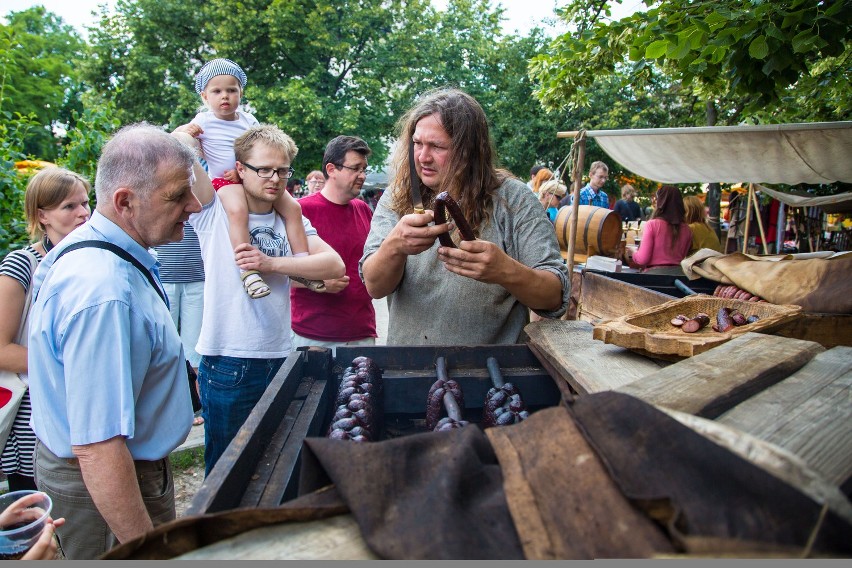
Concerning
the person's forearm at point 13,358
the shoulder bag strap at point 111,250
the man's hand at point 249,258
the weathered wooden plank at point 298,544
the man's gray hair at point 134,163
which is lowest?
the person's forearm at point 13,358

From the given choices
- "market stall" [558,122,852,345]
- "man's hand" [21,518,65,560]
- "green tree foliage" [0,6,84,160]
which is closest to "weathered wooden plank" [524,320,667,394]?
"man's hand" [21,518,65,560]

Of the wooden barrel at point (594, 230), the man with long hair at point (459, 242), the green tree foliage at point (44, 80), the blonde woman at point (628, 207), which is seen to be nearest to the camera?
the man with long hair at point (459, 242)

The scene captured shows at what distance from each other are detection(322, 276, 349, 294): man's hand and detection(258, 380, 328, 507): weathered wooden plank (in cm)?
149

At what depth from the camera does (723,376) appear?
132 cm

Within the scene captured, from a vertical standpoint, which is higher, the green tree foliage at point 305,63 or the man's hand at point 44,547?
the green tree foliage at point 305,63

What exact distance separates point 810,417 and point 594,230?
6.72 meters

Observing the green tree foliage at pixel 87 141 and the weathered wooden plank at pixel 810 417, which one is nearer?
the weathered wooden plank at pixel 810 417

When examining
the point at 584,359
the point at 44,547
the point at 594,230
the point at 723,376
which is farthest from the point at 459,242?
the point at 594,230

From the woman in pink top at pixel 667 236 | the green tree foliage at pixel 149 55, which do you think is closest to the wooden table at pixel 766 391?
the woman in pink top at pixel 667 236

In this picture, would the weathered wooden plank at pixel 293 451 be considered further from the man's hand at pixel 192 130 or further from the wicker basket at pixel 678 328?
the man's hand at pixel 192 130

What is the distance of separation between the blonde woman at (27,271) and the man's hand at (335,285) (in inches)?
51.5

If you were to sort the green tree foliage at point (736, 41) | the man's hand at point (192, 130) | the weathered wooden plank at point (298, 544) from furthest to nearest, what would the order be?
the man's hand at point (192, 130), the green tree foliage at point (736, 41), the weathered wooden plank at point (298, 544)

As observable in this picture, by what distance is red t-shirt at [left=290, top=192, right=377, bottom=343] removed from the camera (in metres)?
3.70

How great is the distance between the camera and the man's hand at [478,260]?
2.04 m
